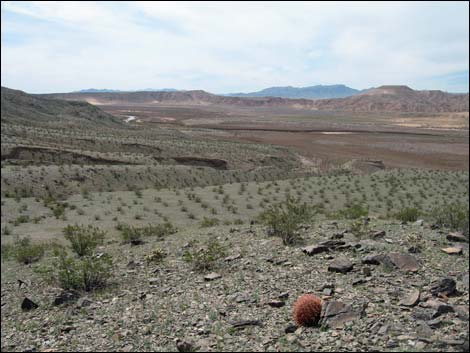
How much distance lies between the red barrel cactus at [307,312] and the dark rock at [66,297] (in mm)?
4918

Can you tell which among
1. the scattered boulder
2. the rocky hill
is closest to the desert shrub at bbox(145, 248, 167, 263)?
the scattered boulder

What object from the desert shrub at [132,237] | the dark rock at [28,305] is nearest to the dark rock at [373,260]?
the dark rock at [28,305]

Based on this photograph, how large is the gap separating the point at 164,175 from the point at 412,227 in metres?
22.7

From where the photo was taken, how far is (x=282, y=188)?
92.2ft

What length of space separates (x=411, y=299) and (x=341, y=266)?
1896mm

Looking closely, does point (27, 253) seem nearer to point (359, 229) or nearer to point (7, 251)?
point (7, 251)

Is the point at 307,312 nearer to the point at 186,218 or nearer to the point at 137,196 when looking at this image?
the point at 186,218

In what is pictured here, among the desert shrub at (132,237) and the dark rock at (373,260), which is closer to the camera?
the dark rock at (373,260)

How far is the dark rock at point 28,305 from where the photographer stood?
888 cm

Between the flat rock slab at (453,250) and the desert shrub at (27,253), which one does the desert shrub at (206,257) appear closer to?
the desert shrub at (27,253)

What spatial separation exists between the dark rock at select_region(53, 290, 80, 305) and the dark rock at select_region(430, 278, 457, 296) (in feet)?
22.5

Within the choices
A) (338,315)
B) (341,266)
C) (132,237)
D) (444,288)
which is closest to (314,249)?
(341,266)

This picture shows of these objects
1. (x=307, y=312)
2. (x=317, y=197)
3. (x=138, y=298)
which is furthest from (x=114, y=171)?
(x=307, y=312)

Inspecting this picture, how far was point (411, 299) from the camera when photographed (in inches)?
266
